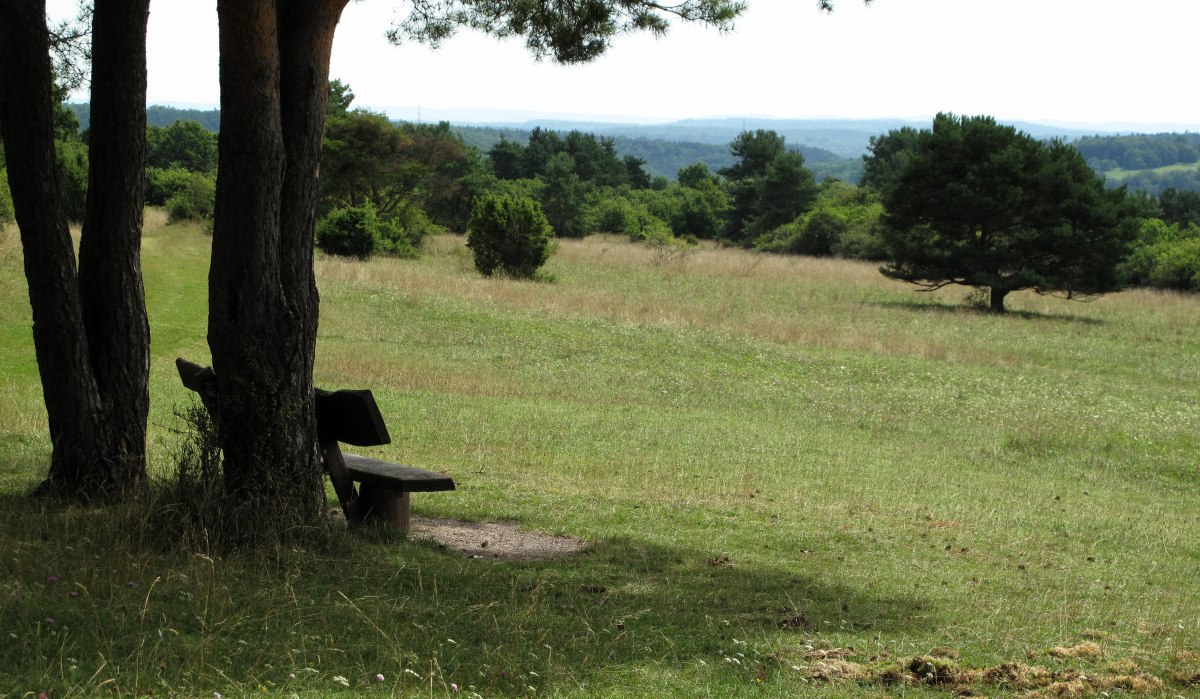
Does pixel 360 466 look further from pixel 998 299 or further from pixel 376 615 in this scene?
pixel 998 299

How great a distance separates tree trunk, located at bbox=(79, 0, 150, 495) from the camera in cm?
660

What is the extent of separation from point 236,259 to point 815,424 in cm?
993

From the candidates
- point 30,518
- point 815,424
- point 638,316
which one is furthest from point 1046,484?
point 638,316

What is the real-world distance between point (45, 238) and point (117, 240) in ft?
1.24

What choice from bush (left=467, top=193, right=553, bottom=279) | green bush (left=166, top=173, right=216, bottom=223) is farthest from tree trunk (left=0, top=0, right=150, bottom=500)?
green bush (left=166, top=173, right=216, bottom=223)

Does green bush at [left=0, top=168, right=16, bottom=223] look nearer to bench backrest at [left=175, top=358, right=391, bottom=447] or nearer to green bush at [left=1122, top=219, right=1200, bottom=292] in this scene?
bench backrest at [left=175, top=358, right=391, bottom=447]

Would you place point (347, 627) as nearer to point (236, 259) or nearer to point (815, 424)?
point (236, 259)

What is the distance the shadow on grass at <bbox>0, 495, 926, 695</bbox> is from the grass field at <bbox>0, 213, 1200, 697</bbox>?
0.8 inches

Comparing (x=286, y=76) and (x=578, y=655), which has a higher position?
(x=286, y=76)

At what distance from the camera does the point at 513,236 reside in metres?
36.2

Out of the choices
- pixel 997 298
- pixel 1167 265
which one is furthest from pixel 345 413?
pixel 1167 265

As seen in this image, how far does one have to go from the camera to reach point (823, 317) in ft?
92.7

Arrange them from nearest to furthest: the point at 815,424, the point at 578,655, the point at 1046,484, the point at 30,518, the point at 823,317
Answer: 1. the point at 578,655
2. the point at 30,518
3. the point at 1046,484
4. the point at 815,424
5. the point at 823,317

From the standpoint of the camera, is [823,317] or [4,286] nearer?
[4,286]
